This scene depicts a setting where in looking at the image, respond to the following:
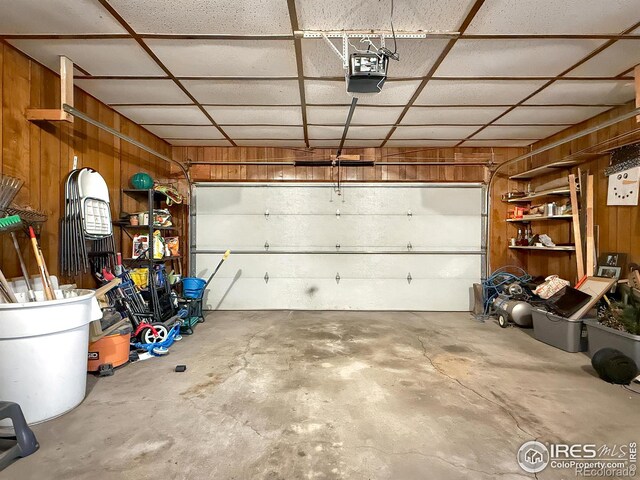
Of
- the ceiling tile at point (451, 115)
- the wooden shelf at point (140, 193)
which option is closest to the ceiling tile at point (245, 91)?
the wooden shelf at point (140, 193)

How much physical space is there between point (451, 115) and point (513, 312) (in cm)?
252

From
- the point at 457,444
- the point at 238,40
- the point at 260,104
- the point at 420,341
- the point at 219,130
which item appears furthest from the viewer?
the point at 219,130

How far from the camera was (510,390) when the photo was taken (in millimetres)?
2387

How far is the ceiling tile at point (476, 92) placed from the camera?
9.27ft

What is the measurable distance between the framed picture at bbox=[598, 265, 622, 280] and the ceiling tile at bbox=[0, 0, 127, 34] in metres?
4.79

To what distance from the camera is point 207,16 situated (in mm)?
1956

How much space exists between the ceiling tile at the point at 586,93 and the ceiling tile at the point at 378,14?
5.21ft

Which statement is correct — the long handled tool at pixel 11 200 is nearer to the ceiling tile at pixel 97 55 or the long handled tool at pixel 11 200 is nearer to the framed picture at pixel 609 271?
the ceiling tile at pixel 97 55

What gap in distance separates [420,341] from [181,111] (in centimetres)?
369

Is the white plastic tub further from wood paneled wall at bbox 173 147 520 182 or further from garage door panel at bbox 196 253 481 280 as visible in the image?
wood paneled wall at bbox 173 147 520 182

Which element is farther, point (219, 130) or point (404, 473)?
point (219, 130)

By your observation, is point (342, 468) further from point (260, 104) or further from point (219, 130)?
point (219, 130)

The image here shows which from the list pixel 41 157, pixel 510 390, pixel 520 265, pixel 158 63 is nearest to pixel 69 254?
pixel 41 157

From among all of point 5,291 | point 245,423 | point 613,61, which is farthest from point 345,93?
point 5,291
